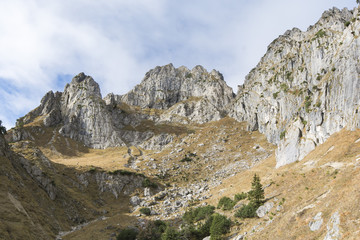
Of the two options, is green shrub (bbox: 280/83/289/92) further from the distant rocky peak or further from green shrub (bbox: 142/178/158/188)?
the distant rocky peak

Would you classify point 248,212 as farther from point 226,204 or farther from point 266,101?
point 266,101

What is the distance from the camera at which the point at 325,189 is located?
1081 inches

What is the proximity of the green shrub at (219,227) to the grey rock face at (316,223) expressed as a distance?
11570 millimetres

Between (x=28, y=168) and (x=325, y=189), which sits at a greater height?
(x=28, y=168)

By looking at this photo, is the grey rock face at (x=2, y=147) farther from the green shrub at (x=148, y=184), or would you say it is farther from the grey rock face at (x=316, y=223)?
the grey rock face at (x=316, y=223)

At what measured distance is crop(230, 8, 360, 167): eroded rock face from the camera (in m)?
50.2

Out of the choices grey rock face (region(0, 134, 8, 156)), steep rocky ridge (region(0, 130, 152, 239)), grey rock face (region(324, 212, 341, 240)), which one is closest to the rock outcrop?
grey rock face (region(324, 212, 341, 240))

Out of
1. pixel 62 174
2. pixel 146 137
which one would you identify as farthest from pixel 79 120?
pixel 62 174

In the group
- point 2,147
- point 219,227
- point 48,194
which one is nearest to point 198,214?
point 219,227

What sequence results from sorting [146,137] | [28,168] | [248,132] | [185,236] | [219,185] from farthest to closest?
[146,137], [248,132], [219,185], [28,168], [185,236]

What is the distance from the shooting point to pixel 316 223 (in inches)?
828

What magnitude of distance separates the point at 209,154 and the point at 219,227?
68.1 metres

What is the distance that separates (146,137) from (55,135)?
5093 centimetres

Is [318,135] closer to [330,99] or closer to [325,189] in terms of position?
[330,99]
